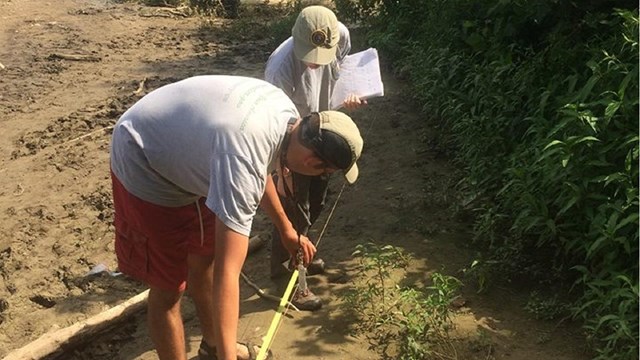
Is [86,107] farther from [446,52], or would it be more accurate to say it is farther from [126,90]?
[446,52]

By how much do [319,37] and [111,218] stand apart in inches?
110

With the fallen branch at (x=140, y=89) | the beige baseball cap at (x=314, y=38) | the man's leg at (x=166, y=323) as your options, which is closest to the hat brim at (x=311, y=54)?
the beige baseball cap at (x=314, y=38)

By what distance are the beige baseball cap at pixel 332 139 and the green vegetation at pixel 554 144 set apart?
5.14 ft

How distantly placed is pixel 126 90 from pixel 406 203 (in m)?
4.56

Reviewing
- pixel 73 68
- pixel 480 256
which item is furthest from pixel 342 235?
pixel 73 68

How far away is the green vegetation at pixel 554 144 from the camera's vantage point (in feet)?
11.8

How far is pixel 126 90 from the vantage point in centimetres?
860

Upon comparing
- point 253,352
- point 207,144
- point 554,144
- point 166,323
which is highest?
point 207,144

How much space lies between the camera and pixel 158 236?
10.1ft

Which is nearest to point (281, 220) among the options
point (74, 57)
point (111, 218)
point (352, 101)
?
point (352, 101)

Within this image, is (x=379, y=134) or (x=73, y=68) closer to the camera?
(x=379, y=134)

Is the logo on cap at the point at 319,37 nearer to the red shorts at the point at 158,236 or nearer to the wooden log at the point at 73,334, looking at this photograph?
the red shorts at the point at 158,236

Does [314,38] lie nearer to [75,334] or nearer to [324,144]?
[324,144]

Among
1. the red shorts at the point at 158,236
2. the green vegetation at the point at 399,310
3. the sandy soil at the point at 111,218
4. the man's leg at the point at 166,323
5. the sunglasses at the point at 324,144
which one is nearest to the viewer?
the sunglasses at the point at 324,144
